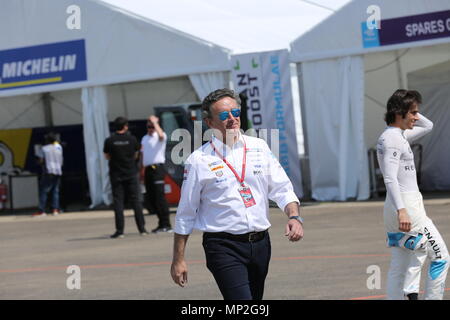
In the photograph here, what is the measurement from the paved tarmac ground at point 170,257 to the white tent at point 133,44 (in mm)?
4065

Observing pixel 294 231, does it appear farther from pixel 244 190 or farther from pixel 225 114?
pixel 225 114

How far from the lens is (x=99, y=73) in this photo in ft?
73.2

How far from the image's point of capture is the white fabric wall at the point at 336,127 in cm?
1983

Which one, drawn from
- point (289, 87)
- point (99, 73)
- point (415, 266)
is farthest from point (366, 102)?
point (415, 266)

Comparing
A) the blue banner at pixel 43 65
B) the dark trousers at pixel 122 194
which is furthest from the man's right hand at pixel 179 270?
the blue banner at pixel 43 65

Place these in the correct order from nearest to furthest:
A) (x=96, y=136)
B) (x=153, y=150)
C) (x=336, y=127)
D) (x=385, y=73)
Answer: (x=153, y=150)
(x=336, y=127)
(x=385, y=73)
(x=96, y=136)

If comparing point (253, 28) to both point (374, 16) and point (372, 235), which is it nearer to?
point (374, 16)

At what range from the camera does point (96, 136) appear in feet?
75.2

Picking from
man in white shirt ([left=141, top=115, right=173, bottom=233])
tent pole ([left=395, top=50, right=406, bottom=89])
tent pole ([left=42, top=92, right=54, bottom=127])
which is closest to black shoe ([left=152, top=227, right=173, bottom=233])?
man in white shirt ([left=141, top=115, right=173, bottom=233])

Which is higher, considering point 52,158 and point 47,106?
point 47,106

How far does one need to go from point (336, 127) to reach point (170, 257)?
8.31 meters

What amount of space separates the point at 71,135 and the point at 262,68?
24.4 ft

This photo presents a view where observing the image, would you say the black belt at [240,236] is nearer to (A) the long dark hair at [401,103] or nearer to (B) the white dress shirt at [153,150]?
(A) the long dark hair at [401,103]

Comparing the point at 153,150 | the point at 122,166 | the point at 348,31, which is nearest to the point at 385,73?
the point at 348,31
